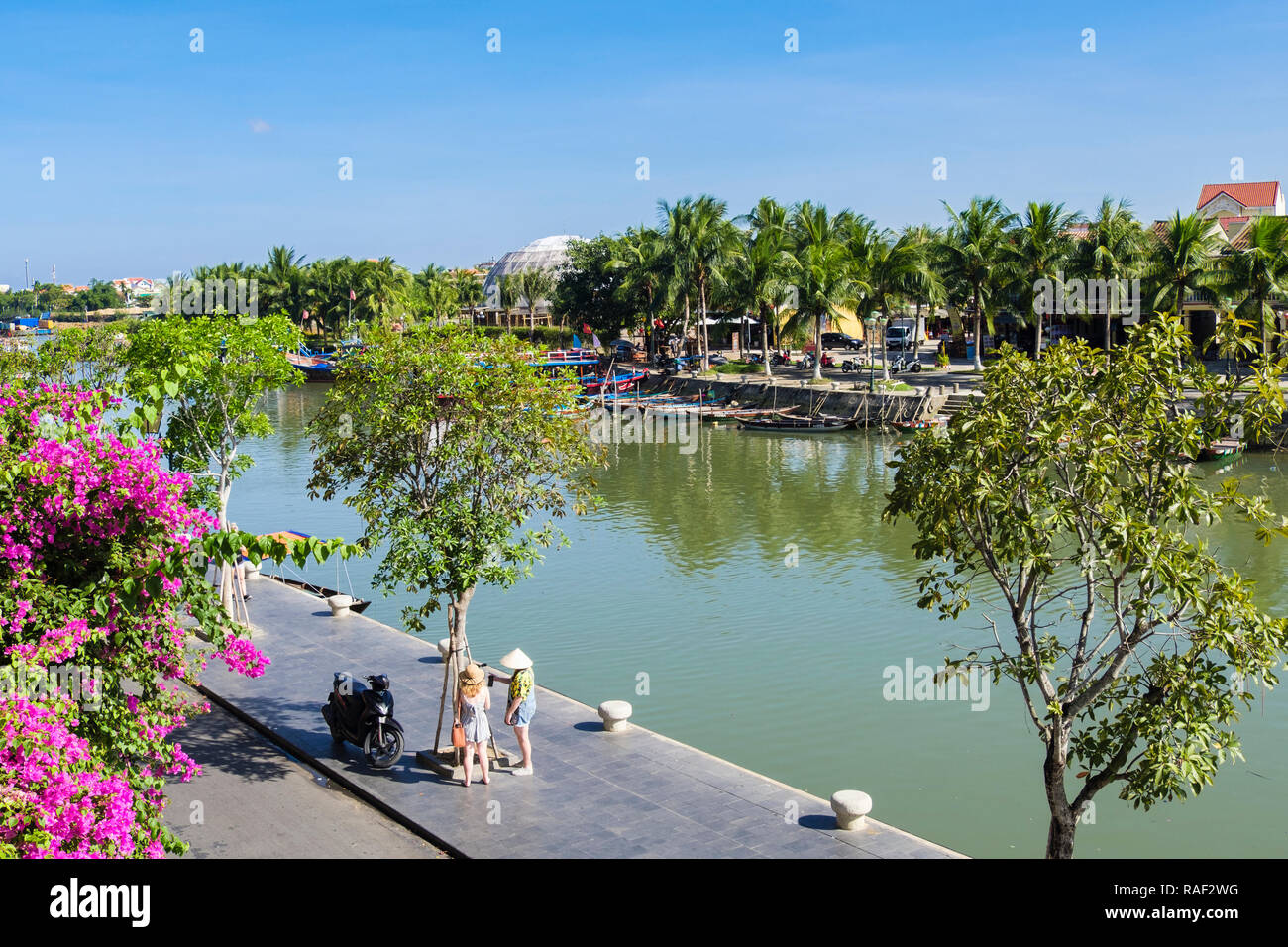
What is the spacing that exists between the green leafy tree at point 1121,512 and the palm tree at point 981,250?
48378 millimetres

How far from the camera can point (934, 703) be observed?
58.5 feet

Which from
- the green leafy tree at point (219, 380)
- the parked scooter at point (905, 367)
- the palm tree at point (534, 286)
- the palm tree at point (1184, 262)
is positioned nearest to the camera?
the green leafy tree at point (219, 380)

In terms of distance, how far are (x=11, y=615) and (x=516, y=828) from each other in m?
5.65

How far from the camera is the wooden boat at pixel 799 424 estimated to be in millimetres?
54000

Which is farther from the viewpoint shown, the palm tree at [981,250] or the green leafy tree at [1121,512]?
the palm tree at [981,250]

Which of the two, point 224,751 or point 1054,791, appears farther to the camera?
point 224,751

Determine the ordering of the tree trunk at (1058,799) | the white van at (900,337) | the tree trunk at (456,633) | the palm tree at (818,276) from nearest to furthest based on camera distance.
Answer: the tree trunk at (1058,799) → the tree trunk at (456,633) → the palm tree at (818,276) → the white van at (900,337)

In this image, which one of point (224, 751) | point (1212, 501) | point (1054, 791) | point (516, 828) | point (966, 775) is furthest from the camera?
point (966, 775)

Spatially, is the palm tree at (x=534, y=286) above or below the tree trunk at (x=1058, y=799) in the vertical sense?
above

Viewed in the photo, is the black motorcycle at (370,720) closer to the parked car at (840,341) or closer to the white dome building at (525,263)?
the parked car at (840,341)

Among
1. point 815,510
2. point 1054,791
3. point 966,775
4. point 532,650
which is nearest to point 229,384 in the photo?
point 532,650

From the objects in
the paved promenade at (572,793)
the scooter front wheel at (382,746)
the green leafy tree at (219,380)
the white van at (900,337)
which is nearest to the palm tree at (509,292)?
the white van at (900,337)
